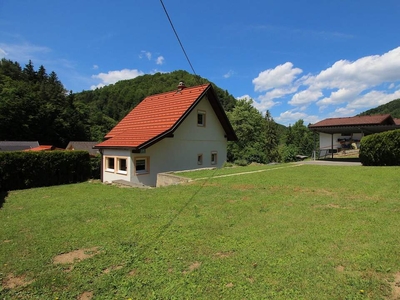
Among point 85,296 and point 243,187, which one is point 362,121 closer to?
point 243,187

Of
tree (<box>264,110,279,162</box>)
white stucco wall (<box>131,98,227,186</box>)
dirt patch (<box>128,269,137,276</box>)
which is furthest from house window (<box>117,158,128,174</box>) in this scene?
tree (<box>264,110,279,162</box>)

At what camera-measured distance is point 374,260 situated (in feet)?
12.3

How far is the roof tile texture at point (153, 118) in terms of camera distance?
17125 millimetres

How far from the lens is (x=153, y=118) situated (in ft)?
64.2

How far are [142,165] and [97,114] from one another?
77573 mm

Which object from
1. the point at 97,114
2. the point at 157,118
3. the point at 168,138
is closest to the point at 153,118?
the point at 157,118

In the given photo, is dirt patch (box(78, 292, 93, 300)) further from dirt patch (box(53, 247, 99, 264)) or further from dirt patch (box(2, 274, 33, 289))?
dirt patch (box(53, 247, 99, 264))

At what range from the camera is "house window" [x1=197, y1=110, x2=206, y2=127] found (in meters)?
19.9

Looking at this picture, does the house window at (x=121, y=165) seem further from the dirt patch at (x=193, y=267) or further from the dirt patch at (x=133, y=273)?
the dirt patch at (x=193, y=267)

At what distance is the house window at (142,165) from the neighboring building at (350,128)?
45.5ft

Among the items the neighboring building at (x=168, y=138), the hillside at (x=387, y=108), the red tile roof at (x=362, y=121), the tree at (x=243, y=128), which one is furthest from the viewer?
the hillside at (x=387, y=108)

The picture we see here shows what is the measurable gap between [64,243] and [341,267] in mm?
4894

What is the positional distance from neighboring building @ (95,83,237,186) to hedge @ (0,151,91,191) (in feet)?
5.98

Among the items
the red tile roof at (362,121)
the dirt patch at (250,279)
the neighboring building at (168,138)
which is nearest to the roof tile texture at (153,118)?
the neighboring building at (168,138)
